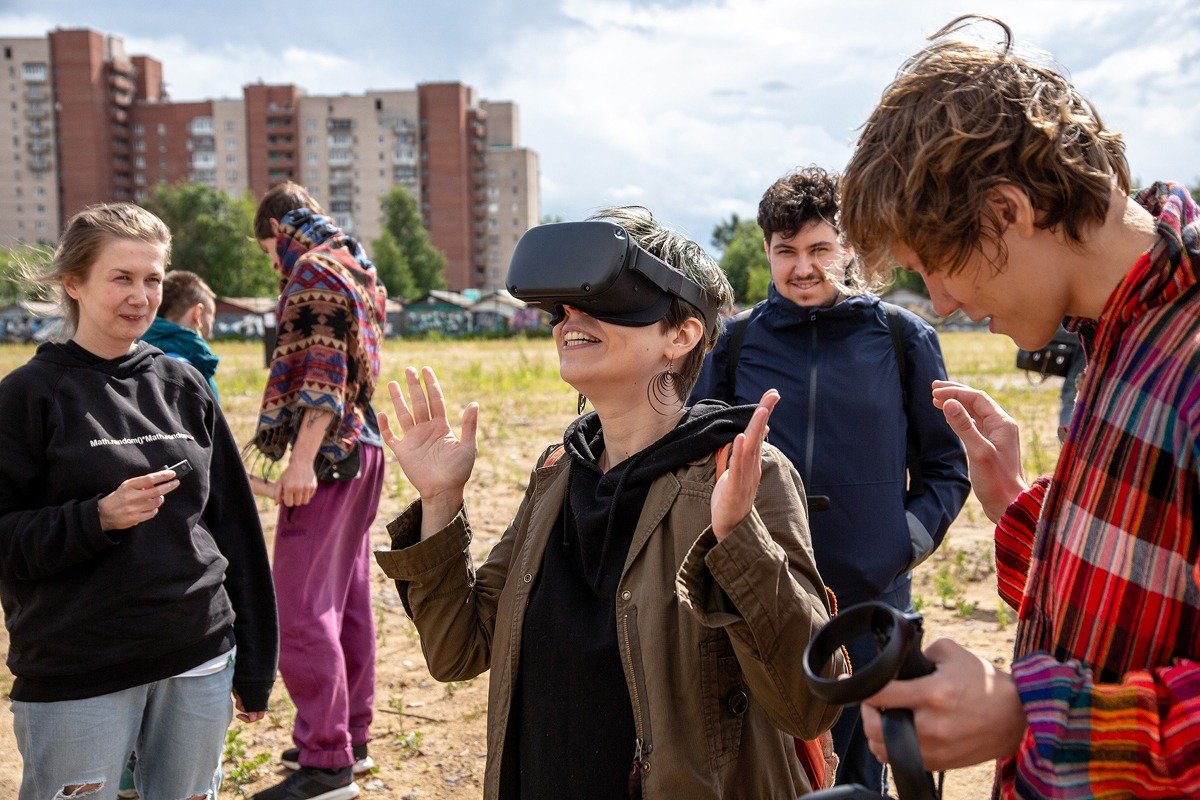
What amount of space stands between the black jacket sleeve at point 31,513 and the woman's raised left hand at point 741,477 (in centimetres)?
180

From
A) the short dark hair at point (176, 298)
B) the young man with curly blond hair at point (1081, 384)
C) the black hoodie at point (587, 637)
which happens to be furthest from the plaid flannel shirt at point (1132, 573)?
the short dark hair at point (176, 298)

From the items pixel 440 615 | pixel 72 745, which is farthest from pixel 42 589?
pixel 440 615

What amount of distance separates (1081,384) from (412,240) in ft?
301

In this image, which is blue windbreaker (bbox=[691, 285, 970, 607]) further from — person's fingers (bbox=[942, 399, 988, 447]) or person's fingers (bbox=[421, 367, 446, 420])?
person's fingers (bbox=[421, 367, 446, 420])

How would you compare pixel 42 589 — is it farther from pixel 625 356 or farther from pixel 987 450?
pixel 987 450

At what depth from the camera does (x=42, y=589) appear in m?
2.79

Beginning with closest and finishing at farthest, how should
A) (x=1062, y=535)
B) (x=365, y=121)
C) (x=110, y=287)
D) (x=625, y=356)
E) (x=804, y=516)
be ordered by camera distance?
(x=1062, y=535), (x=804, y=516), (x=625, y=356), (x=110, y=287), (x=365, y=121)

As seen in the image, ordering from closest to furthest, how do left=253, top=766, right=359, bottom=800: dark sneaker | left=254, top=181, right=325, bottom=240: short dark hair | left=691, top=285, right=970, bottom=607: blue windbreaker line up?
left=691, top=285, right=970, bottom=607: blue windbreaker
left=253, top=766, right=359, bottom=800: dark sneaker
left=254, top=181, right=325, bottom=240: short dark hair

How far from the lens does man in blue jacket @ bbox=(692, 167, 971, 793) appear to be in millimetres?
3279

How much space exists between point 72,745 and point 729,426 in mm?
2018

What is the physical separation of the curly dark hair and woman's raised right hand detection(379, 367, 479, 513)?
1.61m

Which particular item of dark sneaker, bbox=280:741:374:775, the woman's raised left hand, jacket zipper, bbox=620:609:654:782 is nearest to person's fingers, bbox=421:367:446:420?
jacket zipper, bbox=620:609:654:782

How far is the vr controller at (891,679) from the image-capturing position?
1312 mm

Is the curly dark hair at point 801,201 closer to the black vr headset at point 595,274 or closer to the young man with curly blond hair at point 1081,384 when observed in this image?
the black vr headset at point 595,274
